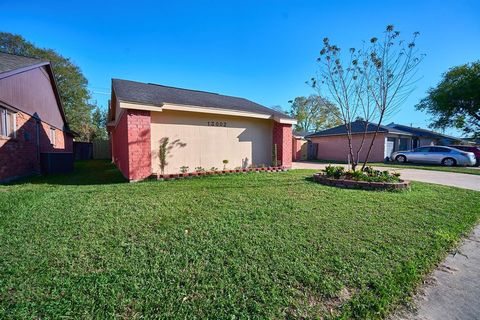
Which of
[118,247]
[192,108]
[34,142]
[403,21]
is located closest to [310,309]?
[118,247]

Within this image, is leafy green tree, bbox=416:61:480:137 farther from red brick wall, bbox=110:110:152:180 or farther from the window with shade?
the window with shade

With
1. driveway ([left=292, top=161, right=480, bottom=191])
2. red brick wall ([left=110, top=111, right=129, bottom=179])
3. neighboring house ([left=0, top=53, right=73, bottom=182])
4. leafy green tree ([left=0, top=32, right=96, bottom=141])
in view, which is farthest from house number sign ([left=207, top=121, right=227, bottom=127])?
leafy green tree ([left=0, top=32, right=96, bottom=141])

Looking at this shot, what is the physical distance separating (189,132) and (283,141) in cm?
433

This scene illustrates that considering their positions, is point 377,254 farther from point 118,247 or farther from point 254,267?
point 118,247

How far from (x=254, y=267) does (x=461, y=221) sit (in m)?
4.33

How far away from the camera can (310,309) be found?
1.80m

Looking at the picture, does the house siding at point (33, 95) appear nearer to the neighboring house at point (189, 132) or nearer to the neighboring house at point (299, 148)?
the neighboring house at point (189, 132)

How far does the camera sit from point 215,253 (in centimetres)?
259

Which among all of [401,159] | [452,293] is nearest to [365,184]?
[452,293]

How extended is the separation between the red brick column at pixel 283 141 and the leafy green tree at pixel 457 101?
20.9 metres

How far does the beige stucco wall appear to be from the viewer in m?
7.71

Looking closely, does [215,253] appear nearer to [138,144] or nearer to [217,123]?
[138,144]

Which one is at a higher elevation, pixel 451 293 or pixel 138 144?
pixel 138 144

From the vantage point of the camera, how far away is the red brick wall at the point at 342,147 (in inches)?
666
